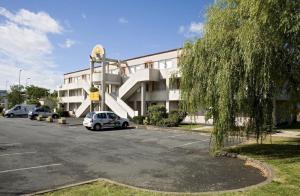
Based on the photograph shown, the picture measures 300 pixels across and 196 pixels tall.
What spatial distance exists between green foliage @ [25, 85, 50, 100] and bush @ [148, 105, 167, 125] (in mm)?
54520

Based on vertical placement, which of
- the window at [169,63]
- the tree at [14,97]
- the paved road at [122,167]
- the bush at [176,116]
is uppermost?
the window at [169,63]

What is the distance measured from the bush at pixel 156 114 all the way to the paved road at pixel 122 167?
13666mm

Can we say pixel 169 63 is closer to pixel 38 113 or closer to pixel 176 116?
pixel 176 116

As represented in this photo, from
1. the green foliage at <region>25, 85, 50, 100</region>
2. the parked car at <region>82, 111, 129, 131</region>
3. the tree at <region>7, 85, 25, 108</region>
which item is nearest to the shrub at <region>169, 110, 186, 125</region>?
the parked car at <region>82, 111, 129, 131</region>

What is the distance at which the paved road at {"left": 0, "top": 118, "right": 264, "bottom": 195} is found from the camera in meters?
9.63

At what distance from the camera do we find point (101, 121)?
28672 millimetres

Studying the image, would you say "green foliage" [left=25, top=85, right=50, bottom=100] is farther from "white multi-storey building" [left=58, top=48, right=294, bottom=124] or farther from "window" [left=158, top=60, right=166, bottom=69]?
"window" [left=158, top=60, right=166, bottom=69]

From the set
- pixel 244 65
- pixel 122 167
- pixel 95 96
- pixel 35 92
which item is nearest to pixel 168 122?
pixel 95 96

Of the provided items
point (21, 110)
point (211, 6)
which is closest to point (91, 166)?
point (211, 6)

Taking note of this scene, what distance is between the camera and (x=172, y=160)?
13.6 metres

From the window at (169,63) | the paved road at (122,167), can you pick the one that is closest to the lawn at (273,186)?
the paved road at (122,167)

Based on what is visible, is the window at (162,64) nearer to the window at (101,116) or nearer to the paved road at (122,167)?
the window at (101,116)

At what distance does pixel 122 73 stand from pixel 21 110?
20.8 meters

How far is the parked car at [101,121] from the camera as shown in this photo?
28.3 m
